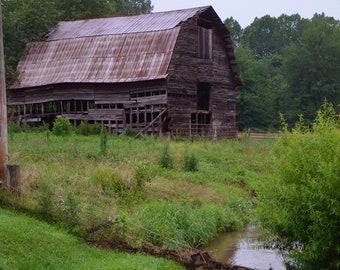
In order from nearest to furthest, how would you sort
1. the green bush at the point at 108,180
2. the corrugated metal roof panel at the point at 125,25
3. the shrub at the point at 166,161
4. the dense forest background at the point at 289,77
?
the green bush at the point at 108,180
the shrub at the point at 166,161
the corrugated metal roof panel at the point at 125,25
the dense forest background at the point at 289,77

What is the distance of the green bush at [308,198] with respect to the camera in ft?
29.4

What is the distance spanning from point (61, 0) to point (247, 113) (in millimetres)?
25607

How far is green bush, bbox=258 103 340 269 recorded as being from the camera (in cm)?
895

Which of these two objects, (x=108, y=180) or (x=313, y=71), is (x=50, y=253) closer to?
(x=108, y=180)

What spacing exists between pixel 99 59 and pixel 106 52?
62cm

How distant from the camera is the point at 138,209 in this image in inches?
499

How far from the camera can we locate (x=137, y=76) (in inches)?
1151

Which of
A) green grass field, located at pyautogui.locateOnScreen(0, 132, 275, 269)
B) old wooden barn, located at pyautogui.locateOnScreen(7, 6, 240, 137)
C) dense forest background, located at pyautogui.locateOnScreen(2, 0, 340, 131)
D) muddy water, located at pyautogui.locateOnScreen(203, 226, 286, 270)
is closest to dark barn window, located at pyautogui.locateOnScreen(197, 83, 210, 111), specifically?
old wooden barn, located at pyautogui.locateOnScreen(7, 6, 240, 137)

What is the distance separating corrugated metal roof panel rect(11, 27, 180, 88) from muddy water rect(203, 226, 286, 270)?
15851mm

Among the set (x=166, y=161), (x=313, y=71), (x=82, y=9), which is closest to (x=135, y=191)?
(x=166, y=161)

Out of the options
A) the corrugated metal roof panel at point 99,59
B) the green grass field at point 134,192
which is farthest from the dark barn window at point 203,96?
the green grass field at point 134,192

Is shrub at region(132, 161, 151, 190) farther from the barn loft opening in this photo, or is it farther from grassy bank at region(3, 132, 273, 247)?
the barn loft opening

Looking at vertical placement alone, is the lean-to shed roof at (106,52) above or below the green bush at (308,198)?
above

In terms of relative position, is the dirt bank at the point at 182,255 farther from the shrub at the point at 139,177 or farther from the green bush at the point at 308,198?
the shrub at the point at 139,177
